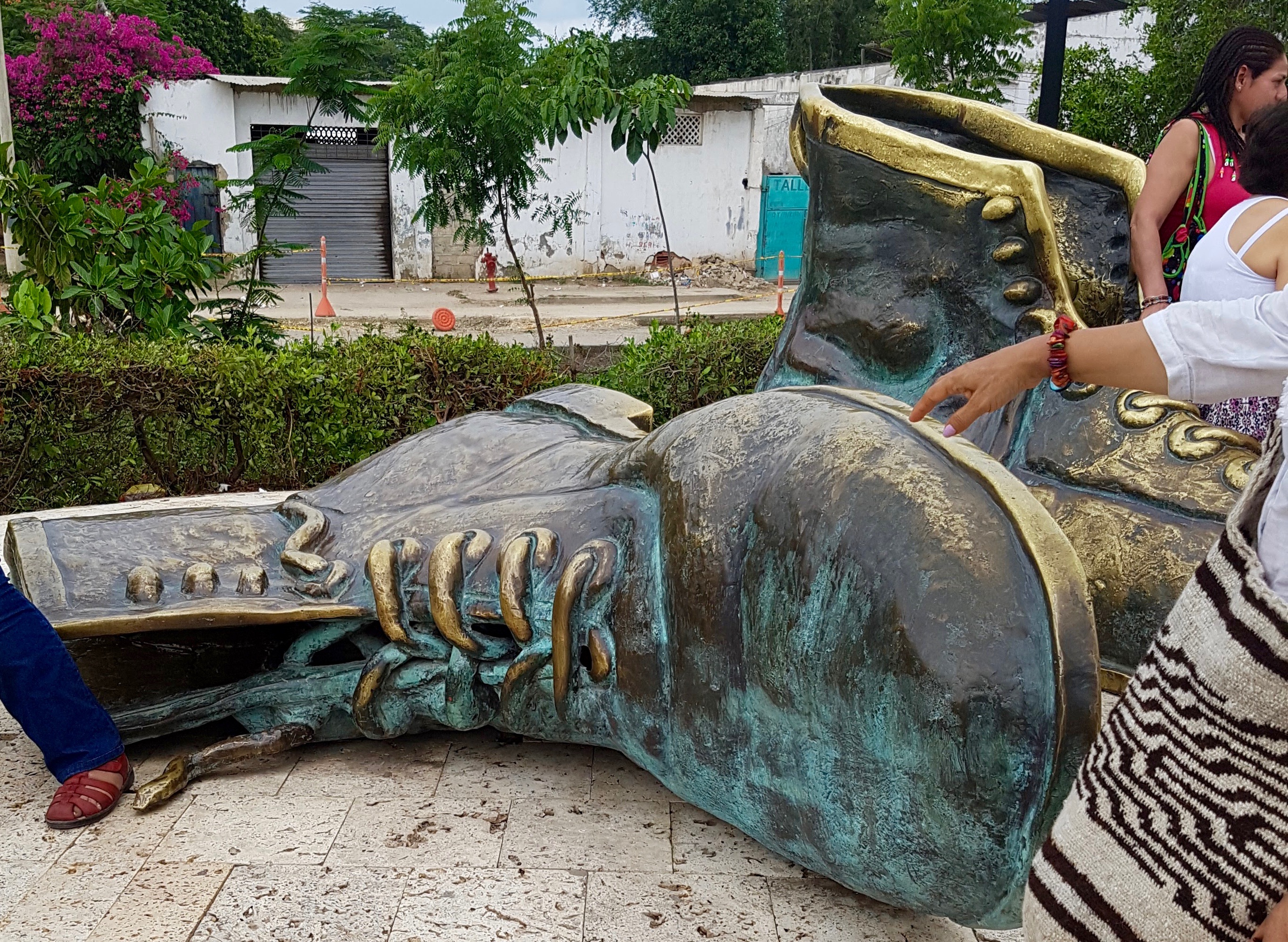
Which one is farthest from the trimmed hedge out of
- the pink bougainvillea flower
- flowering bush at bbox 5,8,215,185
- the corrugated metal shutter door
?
the corrugated metal shutter door

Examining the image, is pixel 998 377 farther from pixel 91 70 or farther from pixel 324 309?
pixel 91 70

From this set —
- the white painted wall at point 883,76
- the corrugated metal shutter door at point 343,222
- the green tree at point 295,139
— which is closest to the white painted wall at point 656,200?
the white painted wall at point 883,76

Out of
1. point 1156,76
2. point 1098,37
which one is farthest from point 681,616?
point 1098,37

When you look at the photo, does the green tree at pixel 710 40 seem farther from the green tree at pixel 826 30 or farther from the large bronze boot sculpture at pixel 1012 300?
the large bronze boot sculpture at pixel 1012 300

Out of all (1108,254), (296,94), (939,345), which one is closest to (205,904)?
(939,345)

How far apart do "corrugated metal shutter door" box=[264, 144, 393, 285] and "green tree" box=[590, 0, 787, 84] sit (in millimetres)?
11471

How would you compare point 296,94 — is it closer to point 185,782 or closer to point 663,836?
point 185,782

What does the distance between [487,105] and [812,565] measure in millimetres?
4938

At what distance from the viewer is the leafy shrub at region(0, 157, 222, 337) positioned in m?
5.07

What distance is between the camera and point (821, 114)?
2.38m

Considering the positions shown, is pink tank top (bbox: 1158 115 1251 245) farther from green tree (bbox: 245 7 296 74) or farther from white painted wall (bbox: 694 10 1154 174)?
green tree (bbox: 245 7 296 74)

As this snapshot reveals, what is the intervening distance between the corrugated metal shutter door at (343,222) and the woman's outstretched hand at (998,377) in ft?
51.7

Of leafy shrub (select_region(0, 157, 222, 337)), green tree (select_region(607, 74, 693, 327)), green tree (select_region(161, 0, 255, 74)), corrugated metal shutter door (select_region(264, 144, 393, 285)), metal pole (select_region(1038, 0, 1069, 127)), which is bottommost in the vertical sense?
corrugated metal shutter door (select_region(264, 144, 393, 285))

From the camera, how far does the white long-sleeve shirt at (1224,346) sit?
1.18m
